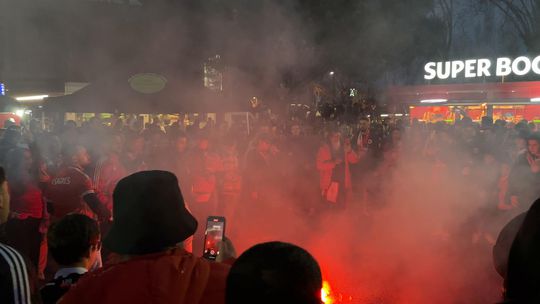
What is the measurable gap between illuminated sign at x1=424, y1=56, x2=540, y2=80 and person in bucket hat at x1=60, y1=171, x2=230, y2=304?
15354 millimetres

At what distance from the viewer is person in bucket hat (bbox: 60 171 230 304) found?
1155 mm

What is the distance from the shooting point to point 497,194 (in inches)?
195

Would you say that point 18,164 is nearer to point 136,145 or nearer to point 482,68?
point 136,145

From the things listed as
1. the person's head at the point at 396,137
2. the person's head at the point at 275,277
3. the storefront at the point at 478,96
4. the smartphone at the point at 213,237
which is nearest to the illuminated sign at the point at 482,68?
the storefront at the point at 478,96

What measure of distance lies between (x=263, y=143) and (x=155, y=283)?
4860mm

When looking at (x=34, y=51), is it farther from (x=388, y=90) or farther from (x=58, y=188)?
(x=388, y=90)

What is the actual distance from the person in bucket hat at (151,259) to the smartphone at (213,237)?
0.70m

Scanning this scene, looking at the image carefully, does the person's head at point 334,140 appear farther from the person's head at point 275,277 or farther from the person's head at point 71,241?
the person's head at point 275,277

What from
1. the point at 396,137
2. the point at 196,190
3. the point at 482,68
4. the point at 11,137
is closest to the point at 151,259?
the point at 196,190

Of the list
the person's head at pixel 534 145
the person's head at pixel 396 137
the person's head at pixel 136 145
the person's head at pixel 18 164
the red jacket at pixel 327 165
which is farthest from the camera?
the person's head at pixel 396 137

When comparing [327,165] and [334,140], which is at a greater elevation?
[334,140]

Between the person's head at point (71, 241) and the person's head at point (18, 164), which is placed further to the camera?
the person's head at point (18, 164)

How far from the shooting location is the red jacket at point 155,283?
114 centimetres

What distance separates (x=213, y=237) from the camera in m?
2.22
